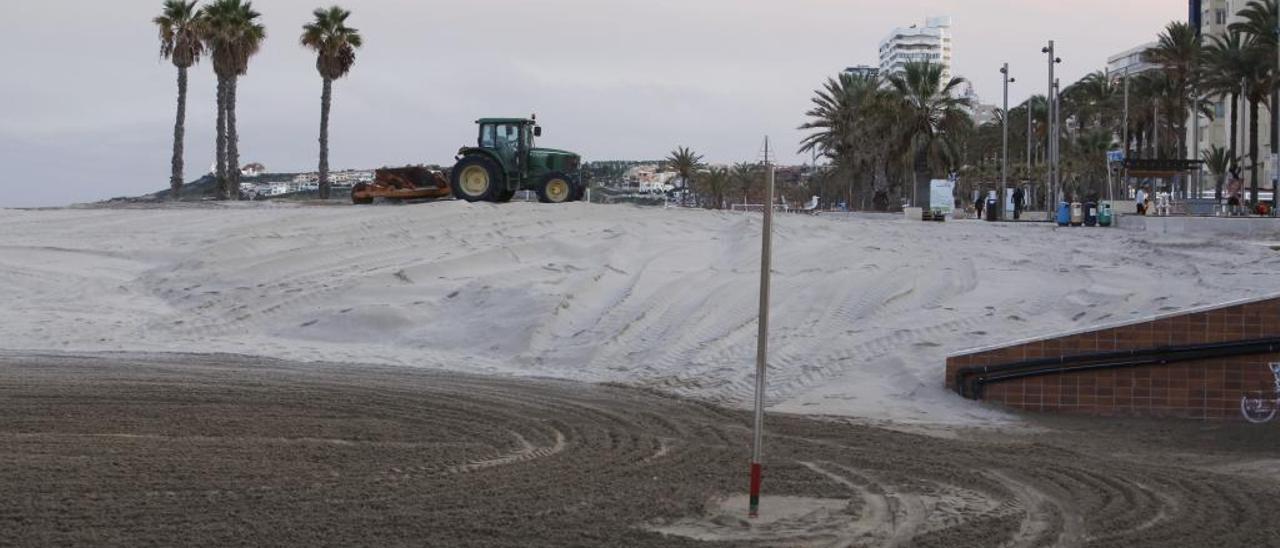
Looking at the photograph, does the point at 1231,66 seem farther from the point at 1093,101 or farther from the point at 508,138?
the point at 508,138

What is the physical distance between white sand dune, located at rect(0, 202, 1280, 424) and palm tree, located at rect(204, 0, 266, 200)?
23.9 metres

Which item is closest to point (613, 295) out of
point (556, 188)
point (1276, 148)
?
point (556, 188)

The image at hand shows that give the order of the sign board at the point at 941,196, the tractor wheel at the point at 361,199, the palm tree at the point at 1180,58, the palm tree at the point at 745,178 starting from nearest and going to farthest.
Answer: the tractor wheel at the point at 361,199, the sign board at the point at 941,196, the palm tree at the point at 1180,58, the palm tree at the point at 745,178

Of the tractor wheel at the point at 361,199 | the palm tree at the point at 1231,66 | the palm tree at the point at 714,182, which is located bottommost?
the tractor wheel at the point at 361,199

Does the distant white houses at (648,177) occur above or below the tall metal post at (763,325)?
above

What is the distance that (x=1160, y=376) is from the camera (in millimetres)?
15992

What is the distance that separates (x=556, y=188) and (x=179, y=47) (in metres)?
24.4

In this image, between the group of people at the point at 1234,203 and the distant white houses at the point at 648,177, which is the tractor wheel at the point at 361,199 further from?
the distant white houses at the point at 648,177

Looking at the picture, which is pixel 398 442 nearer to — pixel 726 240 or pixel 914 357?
pixel 914 357

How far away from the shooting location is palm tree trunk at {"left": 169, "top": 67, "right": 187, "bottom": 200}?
5488 cm

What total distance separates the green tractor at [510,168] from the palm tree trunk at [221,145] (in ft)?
63.3

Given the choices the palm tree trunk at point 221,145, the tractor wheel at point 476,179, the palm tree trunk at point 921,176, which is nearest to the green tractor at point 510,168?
the tractor wheel at point 476,179

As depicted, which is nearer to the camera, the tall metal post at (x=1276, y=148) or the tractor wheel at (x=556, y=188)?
the tractor wheel at (x=556, y=188)

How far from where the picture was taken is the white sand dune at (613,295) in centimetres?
1892
